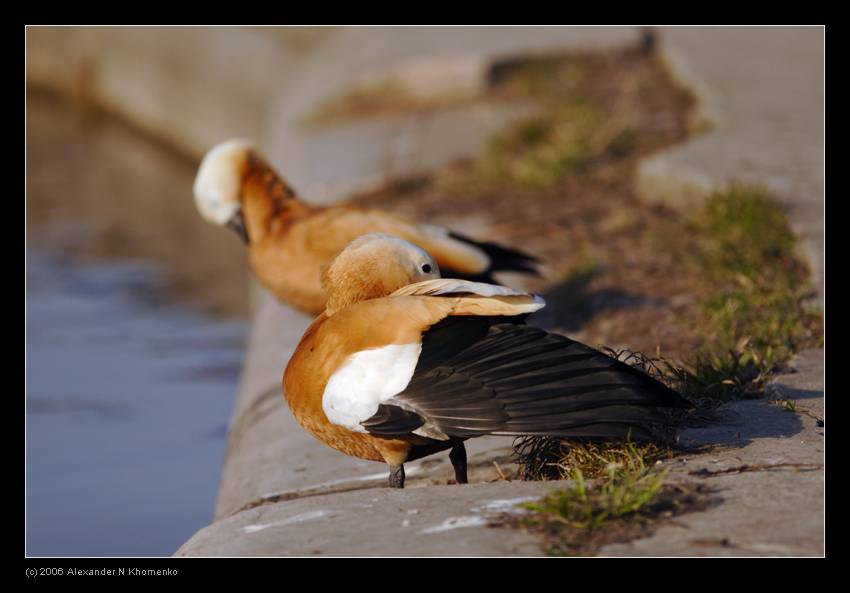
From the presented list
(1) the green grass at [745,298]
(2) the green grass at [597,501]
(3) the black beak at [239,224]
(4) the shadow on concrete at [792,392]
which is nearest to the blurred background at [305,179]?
(1) the green grass at [745,298]

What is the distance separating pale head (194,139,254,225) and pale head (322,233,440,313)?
6.81 ft

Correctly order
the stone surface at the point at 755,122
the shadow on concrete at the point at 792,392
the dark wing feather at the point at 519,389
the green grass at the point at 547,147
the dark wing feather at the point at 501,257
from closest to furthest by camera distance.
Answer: the dark wing feather at the point at 519,389, the shadow on concrete at the point at 792,392, the dark wing feather at the point at 501,257, the stone surface at the point at 755,122, the green grass at the point at 547,147

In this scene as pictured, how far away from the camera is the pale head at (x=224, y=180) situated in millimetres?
5914

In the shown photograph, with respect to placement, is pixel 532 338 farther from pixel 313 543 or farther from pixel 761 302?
pixel 761 302

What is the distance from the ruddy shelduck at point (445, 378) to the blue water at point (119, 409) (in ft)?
6.29

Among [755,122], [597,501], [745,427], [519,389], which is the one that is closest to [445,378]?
[519,389]

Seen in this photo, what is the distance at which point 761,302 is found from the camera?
5281 mm

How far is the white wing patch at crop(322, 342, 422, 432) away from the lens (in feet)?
11.5

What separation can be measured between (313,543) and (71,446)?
151 inches

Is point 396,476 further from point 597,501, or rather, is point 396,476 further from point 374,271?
point 597,501

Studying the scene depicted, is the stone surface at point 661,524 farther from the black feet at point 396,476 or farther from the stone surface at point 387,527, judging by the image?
the black feet at point 396,476

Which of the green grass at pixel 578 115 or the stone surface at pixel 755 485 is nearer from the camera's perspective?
the stone surface at pixel 755 485

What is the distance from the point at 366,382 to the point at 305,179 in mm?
5103
